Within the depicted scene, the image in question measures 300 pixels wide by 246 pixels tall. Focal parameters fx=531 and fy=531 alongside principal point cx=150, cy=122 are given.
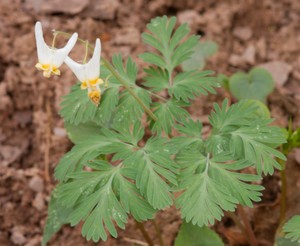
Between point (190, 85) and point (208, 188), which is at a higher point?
point (190, 85)

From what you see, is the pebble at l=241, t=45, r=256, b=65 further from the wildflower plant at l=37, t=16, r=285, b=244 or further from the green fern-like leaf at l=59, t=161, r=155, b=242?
the green fern-like leaf at l=59, t=161, r=155, b=242

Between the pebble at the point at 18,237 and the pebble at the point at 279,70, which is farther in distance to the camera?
the pebble at the point at 279,70

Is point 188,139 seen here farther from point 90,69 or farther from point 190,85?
point 90,69

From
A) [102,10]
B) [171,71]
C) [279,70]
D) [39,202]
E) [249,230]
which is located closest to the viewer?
[171,71]

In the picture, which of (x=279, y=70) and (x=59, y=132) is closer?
(x=59, y=132)

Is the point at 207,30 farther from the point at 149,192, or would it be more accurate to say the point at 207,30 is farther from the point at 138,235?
the point at 149,192

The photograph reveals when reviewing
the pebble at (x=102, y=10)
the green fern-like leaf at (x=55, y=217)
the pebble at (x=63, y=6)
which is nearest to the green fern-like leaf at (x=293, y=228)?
the green fern-like leaf at (x=55, y=217)

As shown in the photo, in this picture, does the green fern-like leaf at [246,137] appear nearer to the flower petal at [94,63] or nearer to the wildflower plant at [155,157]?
the wildflower plant at [155,157]

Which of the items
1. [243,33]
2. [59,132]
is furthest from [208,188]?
[243,33]

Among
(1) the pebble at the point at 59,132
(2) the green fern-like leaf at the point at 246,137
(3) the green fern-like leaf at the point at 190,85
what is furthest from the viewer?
(1) the pebble at the point at 59,132
